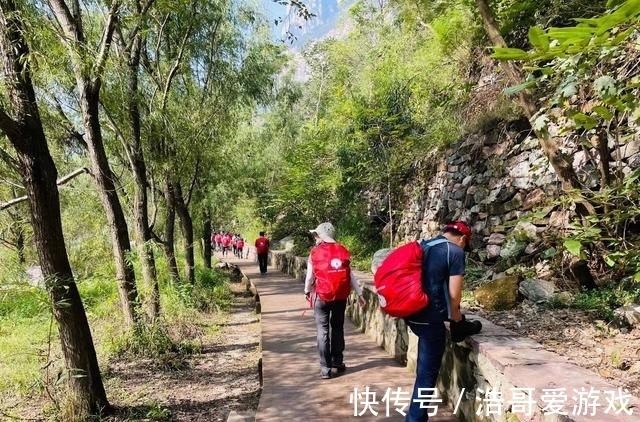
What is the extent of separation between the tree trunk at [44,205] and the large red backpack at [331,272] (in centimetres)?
244

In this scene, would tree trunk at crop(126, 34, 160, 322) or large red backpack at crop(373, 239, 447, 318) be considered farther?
tree trunk at crop(126, 34, 160, 322)

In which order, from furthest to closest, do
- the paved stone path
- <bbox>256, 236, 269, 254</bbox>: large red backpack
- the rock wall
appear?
<bbox>256, 236, 269, 254</bbox>: large red backpack → the rock wall → the paved stone path

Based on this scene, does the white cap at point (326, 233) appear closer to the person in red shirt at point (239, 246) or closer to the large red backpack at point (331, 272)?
the large red backpack at point (331, 272)

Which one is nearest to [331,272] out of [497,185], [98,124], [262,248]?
[98,124]

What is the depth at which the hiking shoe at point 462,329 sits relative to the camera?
379 cm

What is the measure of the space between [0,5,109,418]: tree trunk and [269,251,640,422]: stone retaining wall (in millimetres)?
3423

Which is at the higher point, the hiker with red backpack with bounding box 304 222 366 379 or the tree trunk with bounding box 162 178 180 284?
the tree trunk with bounding box 162 178 180 284

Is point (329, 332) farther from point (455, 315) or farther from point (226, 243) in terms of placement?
point (226, 243)

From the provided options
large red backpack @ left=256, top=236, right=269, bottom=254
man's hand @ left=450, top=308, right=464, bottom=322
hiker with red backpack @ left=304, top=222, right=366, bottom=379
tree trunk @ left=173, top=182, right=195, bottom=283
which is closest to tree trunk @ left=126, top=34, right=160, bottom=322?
hiker with red backpack @ left=304, top=222, right=366, bottom=379

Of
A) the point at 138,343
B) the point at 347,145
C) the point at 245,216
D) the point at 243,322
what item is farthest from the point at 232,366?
the point at 245,216

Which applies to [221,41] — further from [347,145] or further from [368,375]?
[368,375]

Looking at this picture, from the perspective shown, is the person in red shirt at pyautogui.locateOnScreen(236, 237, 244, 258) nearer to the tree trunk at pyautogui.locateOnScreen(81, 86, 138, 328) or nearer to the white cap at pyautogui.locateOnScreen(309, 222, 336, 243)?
the tree trunk at pyautogui.locateOnScreen(81, 86, 138, 328)

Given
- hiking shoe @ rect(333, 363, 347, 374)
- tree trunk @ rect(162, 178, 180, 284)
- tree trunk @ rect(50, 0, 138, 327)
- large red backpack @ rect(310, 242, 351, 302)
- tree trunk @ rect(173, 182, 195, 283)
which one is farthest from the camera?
tree trunk @ rect(173, 182, 195, 283)

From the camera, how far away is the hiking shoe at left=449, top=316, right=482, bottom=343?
149 inches
